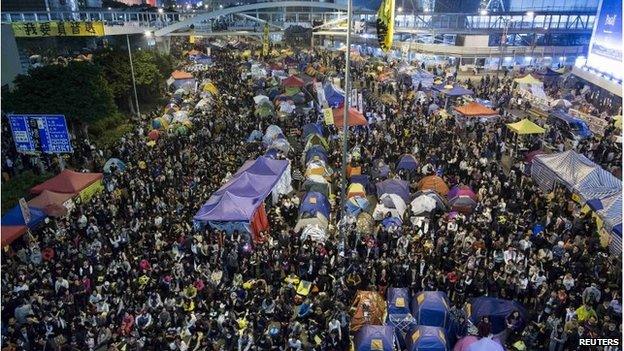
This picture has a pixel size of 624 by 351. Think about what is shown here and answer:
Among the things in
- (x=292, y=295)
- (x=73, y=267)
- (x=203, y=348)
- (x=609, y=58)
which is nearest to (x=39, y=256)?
(x=73, y=267)

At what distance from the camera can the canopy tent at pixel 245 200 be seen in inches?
607

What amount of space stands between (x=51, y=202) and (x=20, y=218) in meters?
1.48

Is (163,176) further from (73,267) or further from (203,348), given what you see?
(203,348)

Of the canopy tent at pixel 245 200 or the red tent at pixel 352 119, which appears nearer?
the canopy tent at pixel 245 200

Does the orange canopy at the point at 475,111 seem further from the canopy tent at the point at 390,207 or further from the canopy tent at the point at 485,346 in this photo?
the canopy tent at the point at 485,346

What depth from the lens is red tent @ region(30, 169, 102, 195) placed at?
1753cm

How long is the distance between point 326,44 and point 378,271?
232 ft

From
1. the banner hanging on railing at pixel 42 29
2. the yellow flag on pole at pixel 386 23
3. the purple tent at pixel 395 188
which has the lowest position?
the purple tent at pixel 395 188

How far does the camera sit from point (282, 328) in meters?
11.2

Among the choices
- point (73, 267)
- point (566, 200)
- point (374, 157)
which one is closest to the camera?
point (73, 267)

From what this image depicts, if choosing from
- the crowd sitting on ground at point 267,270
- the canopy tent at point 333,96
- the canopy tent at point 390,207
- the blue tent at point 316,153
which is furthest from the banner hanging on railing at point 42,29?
the canopy tent at point 390,207

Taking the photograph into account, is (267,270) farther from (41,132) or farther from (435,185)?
(41,132)

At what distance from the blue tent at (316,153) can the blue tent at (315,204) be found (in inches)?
162

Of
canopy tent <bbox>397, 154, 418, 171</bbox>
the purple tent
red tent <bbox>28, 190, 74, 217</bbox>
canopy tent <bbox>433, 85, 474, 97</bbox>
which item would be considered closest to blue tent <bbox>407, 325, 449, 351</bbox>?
the purple tent
